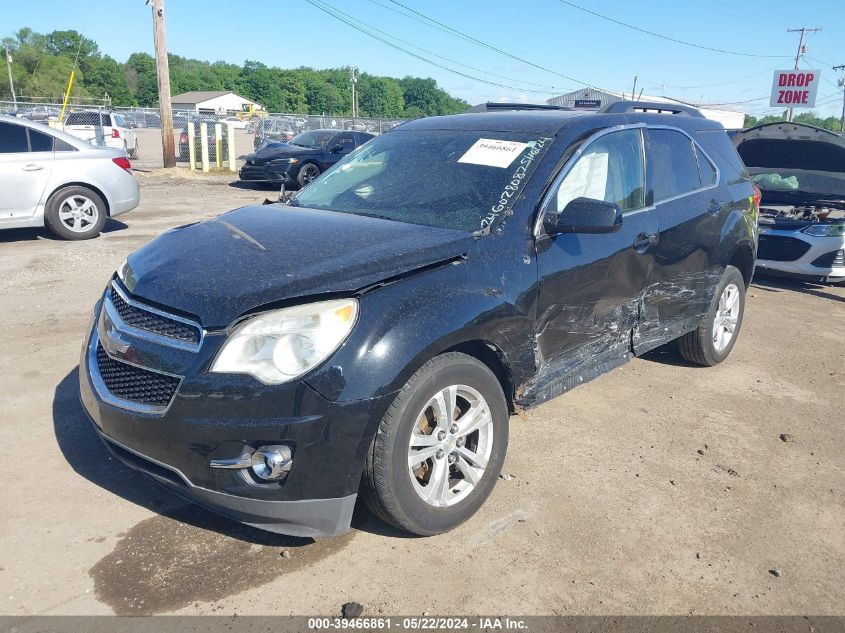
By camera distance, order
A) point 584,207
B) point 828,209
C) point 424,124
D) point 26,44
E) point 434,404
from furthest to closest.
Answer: point 26,44 → point 828,209 → point 424,124 → point 584,207 → point 434,404

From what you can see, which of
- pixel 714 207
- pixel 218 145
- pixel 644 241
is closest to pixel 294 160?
pixel 218 145

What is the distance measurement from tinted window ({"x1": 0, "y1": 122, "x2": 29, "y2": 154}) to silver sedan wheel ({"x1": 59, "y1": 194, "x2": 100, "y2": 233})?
81 cm

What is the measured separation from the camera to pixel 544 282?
3529 millimetres

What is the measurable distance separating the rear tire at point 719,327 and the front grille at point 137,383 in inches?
156

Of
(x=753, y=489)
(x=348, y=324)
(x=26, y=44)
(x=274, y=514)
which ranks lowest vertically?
(x=753, y=489)

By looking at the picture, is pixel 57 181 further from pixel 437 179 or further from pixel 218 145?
pixel 218 145

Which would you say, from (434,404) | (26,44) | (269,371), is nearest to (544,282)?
(434,404)

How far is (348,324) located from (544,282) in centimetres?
123

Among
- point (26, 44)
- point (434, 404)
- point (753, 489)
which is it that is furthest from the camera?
point (26, 44)

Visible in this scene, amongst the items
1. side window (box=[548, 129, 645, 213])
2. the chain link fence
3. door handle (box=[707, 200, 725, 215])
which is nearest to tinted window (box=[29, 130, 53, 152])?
the chain link fence

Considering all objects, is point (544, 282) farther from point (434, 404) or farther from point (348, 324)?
point (348, 324)

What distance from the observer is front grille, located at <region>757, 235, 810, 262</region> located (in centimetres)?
823

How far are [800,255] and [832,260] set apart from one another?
34 centimetres

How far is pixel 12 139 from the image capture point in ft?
28.9
